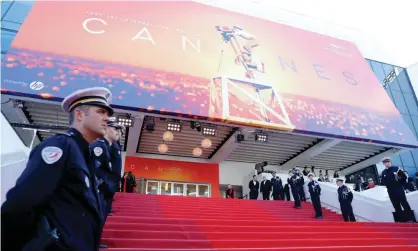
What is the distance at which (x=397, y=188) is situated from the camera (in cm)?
745

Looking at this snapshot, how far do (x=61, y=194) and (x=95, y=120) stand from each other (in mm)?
490

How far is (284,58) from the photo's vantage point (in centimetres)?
1494

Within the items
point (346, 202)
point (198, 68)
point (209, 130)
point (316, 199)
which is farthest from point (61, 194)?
point (209, 130)

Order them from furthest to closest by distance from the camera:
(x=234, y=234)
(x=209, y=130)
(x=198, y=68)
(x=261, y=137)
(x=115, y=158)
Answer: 1. (x=261, y=137)
2. (x=209, y=130)
3. (x=198, y=68)
4. (x=234, y=234)
5. (x=115, y=158)

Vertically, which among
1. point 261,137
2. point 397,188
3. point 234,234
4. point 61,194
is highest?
point 261,137

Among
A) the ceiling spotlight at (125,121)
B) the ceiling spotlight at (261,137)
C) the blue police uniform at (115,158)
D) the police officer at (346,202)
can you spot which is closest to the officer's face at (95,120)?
the blue police uniform at (115,158)

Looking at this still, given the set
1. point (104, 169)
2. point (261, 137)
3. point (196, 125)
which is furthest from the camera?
point (261, 137)

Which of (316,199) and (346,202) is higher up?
(316,199)

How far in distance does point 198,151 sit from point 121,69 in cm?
564

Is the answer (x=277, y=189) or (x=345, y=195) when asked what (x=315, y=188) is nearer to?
(x=345, y=195)

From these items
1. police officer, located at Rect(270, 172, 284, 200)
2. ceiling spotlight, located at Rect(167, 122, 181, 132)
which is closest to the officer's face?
ceiling spotlight, located at Rect(167, 122, 181, 132)

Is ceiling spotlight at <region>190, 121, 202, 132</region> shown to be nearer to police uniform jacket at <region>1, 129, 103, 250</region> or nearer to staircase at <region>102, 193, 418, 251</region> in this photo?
staircase at <region>102, 193, 418, 251</region>

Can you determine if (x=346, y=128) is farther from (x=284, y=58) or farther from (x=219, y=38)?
(x=219, y=38)

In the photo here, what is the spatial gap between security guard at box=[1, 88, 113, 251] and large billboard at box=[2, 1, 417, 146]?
27.4ft
